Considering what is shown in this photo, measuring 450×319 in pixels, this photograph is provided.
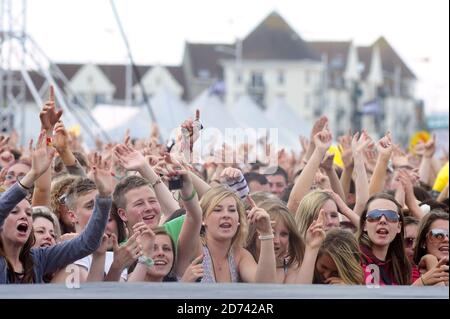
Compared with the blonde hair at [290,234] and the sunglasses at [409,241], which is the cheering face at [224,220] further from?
the sunglasses at [409,241]

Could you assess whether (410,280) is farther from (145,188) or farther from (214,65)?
(214,65)

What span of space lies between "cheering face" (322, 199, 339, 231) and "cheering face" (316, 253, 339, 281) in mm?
1048

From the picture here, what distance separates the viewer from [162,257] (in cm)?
608

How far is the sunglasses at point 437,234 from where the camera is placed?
7.11m

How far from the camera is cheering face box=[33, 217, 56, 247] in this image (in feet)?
21.0

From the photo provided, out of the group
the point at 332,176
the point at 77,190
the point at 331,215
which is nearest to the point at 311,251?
the point at 331,215

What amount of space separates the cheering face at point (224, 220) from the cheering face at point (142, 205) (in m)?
0.56

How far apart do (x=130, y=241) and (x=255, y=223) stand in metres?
0.58

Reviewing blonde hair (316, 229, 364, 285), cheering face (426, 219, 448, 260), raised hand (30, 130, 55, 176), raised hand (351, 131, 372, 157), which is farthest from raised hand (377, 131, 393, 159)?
raised hand (30, 130, 55, 176)

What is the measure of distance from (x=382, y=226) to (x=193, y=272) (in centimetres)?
127

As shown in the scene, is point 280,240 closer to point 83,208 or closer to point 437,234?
point 437,234

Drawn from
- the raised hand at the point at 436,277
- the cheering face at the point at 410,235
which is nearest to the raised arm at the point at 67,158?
the cheering face at the point at 410,235

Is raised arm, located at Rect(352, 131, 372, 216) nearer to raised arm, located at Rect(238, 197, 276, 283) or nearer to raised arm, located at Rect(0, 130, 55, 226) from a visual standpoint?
raised arm, located at Rect(238, 197, 276, 283)

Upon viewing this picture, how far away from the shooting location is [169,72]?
13000cm
